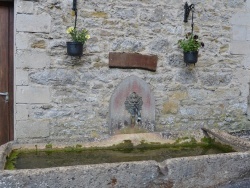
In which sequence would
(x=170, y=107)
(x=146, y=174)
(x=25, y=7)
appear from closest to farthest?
(x=146, y=174), (x=25, y=7), (x=170, y=107)

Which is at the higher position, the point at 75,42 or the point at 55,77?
the point at 75,42

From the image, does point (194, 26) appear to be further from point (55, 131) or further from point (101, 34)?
point (55, 131)

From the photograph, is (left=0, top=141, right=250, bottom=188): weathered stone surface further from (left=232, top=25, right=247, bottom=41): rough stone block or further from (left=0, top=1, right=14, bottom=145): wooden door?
(left=232, top=25, right=247, bottom=41): rough stone block

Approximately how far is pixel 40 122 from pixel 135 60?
136 centimetres

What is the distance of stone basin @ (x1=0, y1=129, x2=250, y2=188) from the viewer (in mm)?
2285

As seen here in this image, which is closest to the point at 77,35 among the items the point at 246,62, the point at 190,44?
the point at 190,44

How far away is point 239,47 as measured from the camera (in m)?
4.66

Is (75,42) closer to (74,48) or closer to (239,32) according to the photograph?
(74,48)

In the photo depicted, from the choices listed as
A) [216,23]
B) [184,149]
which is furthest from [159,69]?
[184,149]

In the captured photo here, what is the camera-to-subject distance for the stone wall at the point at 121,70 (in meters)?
3.84

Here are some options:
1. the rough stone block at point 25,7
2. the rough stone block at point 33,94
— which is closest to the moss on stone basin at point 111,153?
the rough stone block at point 33,94

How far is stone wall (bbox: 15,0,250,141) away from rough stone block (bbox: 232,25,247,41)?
0.5 inches

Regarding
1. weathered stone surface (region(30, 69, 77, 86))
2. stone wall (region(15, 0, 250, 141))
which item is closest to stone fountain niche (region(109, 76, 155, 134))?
stone wall (region(15, 0, 250, 141))

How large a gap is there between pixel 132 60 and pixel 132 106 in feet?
1.87
